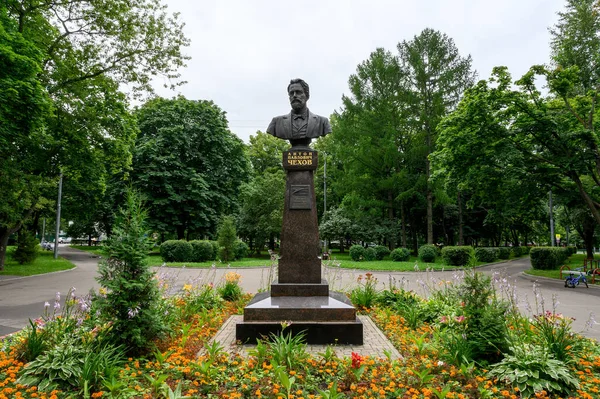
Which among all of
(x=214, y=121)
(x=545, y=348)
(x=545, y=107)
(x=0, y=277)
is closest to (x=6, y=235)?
(x=0, y=277)

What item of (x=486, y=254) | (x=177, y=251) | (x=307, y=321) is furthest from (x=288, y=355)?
(x=486, y=254)

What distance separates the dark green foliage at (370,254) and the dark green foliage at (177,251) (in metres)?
11.9

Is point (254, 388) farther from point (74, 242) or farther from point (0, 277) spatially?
point (74, 242)

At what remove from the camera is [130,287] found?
4664 millimetres

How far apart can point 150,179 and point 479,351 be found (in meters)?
26.9

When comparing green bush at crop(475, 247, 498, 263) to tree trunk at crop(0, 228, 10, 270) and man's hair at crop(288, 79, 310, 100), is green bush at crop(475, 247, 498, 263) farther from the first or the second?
tree trunk at crop(0, 228, 10, 270)

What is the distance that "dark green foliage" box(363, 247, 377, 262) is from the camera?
2603 centimetres

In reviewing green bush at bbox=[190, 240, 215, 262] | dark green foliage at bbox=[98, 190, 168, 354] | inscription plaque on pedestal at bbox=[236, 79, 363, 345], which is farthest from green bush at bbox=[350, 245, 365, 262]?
dark green foliage at bbox=[98, 190, 168, 354]

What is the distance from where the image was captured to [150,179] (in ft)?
90.8

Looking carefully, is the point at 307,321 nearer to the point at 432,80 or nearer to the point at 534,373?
the point at 534,373

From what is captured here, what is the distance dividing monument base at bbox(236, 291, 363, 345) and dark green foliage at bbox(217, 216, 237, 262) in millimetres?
18002

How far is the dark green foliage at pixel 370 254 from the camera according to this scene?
85.4ft

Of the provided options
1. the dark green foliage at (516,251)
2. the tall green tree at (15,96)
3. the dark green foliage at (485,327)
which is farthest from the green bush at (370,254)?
the dark green foliage at (485,327)

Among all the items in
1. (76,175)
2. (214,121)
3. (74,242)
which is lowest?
(74,242)
